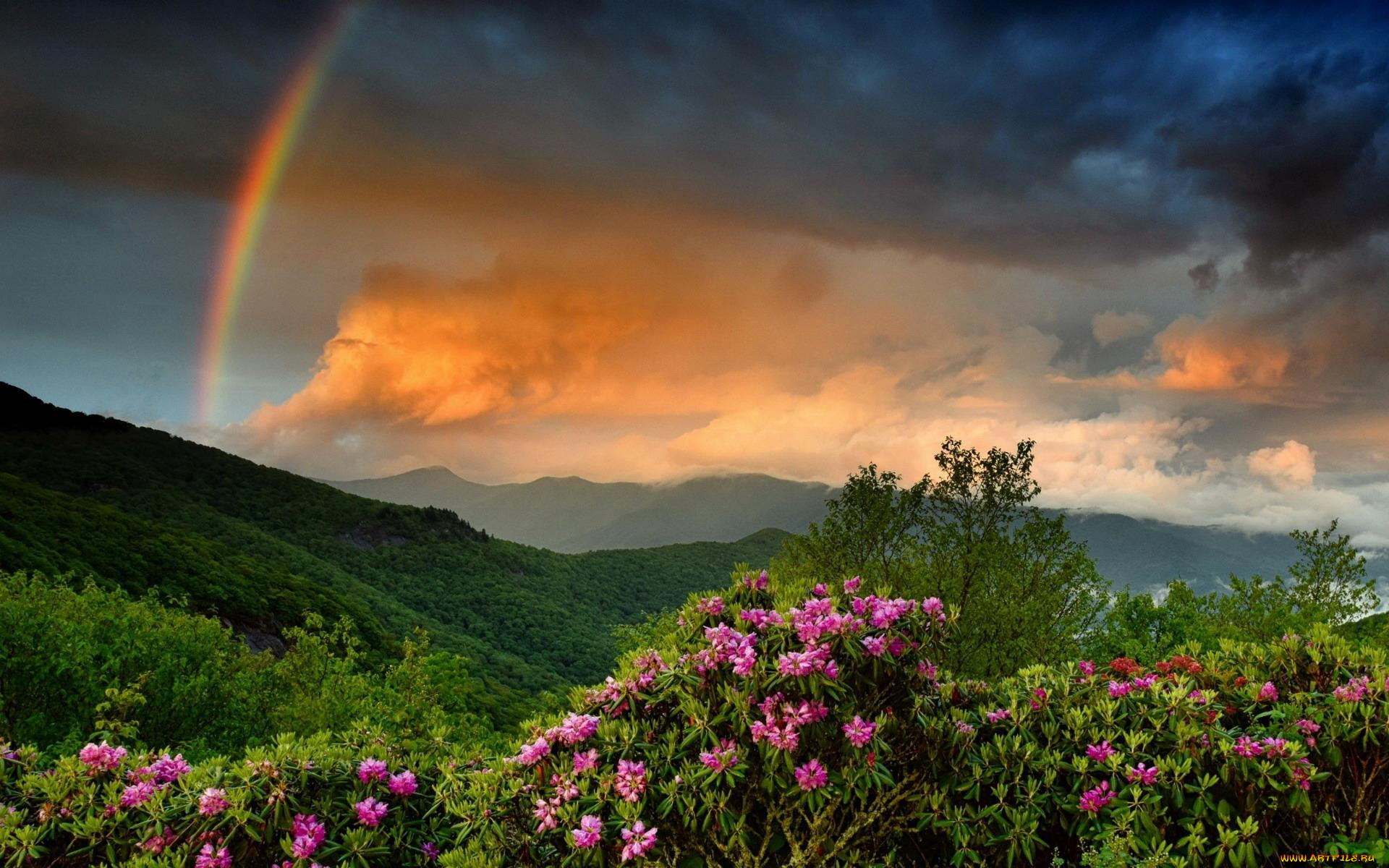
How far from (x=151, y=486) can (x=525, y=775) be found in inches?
6587

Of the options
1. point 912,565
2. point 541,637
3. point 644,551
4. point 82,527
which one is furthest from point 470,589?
point 912,565

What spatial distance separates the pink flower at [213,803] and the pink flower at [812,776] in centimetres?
Answer: 469

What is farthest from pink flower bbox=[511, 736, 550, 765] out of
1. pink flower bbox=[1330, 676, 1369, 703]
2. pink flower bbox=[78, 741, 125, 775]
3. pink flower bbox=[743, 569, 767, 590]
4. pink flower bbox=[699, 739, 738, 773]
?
pink flower bbox=[1330, 676, 1369, 703]

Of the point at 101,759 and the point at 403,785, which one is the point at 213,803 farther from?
the point at 101,759

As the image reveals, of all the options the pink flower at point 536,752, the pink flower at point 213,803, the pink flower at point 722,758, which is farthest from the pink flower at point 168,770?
the pink flower at point 722,758

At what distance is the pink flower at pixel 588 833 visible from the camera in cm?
571

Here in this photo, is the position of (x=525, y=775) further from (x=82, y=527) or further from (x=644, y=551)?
(x=644, y=551)

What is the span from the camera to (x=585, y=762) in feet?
20.4

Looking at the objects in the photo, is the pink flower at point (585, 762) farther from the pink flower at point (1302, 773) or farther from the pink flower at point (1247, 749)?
the pink flower at point (1302, 773)

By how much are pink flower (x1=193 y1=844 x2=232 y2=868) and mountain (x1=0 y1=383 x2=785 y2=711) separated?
165 ft

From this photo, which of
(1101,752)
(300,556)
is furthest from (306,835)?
(300,556)

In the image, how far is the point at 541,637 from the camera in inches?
4779

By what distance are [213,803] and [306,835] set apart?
79cm

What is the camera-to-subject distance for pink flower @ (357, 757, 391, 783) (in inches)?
259
